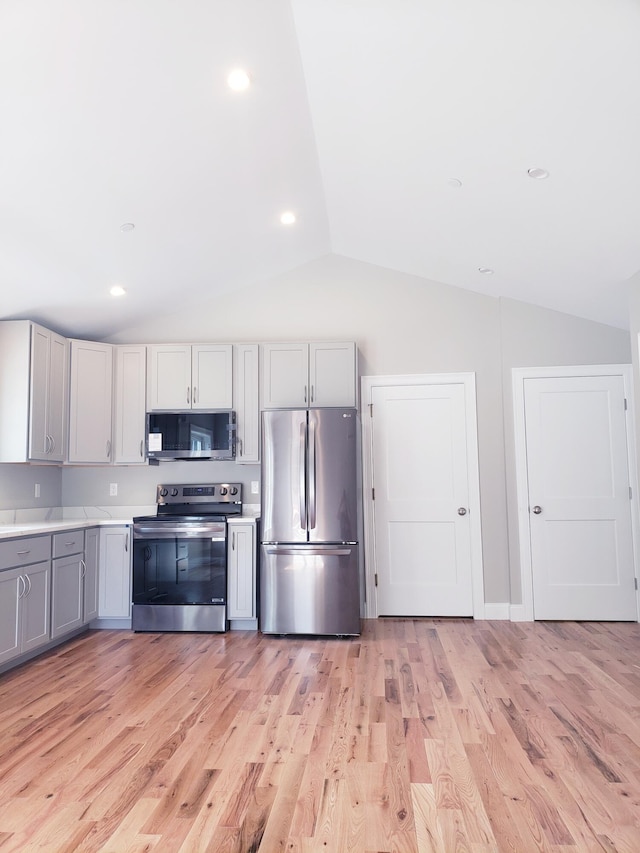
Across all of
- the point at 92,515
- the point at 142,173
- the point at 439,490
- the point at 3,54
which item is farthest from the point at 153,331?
the point at 3,54

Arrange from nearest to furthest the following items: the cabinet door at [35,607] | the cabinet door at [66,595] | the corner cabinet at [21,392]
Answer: the cabinet door at [35,607] → the cabinet door at [66,595] → the corner cabinet at [21,392]

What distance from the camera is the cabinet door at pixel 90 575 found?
475cm

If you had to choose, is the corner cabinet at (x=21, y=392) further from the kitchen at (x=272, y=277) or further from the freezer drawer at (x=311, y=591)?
the freezer drawer at (x=311, y=591)

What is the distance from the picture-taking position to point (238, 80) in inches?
A: 118

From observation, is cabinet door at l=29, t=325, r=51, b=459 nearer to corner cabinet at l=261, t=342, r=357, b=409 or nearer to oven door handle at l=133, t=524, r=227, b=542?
oven door handle at l=133, t=524, r=227, b=542

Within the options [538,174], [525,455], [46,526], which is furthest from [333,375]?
[46,526]

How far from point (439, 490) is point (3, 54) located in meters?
4.09

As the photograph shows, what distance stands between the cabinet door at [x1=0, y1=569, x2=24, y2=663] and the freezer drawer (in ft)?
5.49

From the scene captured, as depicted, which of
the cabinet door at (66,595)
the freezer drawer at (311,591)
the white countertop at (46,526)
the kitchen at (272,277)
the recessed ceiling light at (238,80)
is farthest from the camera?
the freezer drawer at (311,591)

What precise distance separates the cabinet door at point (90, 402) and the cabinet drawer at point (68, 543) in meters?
0.67

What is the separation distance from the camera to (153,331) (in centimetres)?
559

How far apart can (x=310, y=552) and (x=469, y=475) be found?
1.50 m

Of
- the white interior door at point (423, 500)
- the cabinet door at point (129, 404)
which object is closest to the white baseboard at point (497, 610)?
the white interior door at point (423, 500)

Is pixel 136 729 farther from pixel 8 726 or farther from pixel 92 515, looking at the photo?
pixel 92 515
